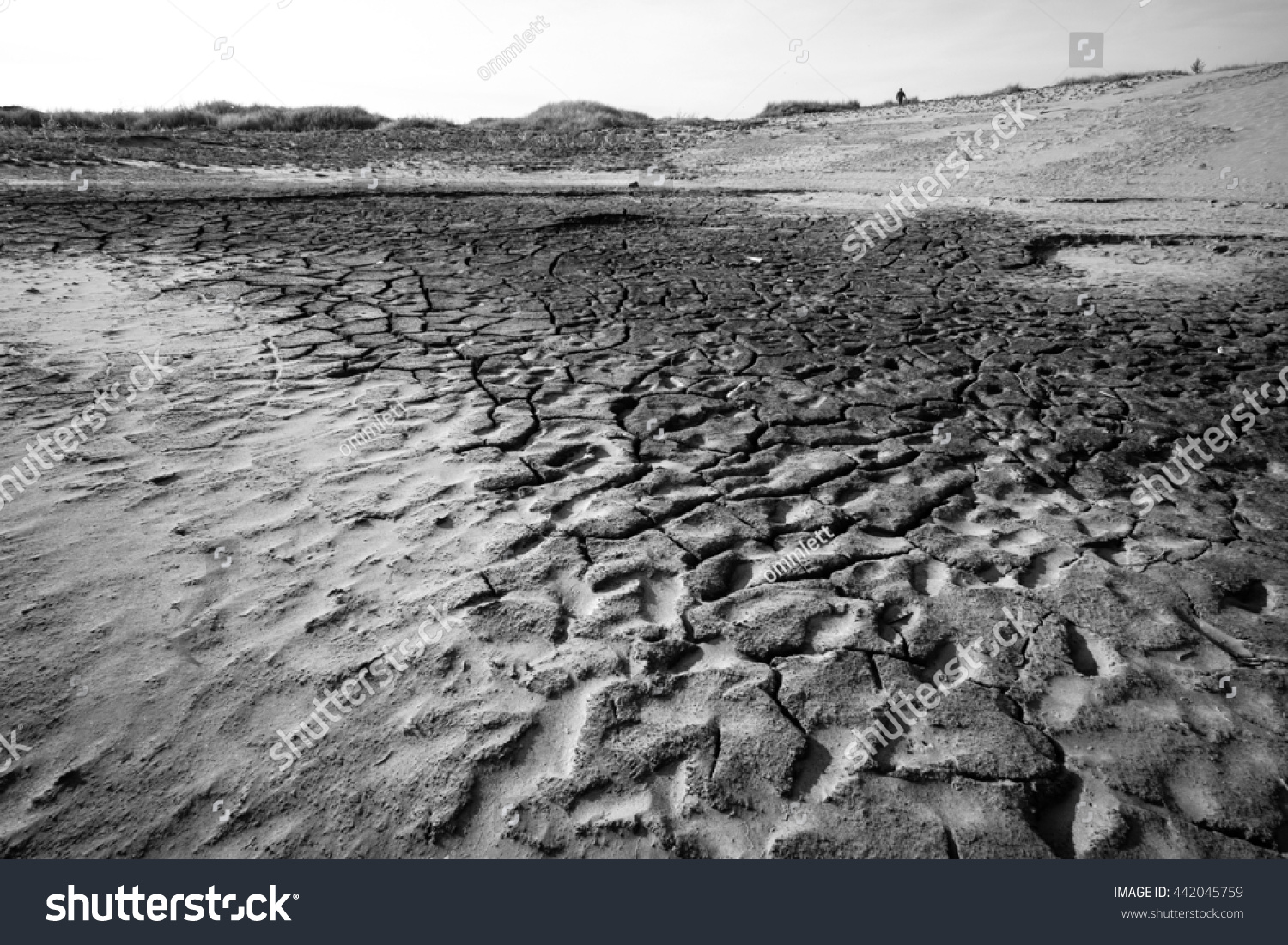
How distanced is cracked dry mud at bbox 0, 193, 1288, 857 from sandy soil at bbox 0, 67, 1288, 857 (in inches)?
0.5

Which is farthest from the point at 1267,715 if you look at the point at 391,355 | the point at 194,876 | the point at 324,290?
the point at 324,290

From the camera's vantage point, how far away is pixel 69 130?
1559 centimetres

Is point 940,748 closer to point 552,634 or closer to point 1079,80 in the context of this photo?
point 552,634

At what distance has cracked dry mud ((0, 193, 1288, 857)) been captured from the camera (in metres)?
1.66

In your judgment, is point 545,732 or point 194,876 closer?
point 194,876

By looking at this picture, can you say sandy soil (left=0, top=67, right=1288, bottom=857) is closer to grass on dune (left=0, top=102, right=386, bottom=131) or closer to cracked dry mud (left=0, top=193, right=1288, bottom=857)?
cracked dry mud (left=0, top=193, right=1288, bottom=857)

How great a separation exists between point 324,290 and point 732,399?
3244 mm

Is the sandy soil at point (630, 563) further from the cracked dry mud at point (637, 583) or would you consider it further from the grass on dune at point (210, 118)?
the grass on dune at point (210, 118)

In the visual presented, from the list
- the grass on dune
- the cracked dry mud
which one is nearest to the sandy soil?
the cracked dry mud

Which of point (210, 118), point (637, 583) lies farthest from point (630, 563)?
point (210, 118)

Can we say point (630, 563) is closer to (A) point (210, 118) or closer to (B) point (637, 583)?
(B) point (637, 583)

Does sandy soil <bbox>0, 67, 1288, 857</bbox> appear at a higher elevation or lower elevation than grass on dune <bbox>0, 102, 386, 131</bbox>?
lower

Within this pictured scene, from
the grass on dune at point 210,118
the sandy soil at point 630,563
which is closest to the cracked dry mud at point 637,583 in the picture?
the sandy soil at point 630,563

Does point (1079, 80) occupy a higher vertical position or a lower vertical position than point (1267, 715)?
higher
